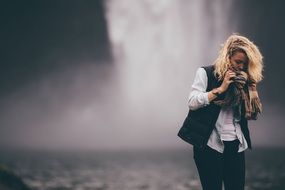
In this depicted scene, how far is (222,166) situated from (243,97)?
0.73m

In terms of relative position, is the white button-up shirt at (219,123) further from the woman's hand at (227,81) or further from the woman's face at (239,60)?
the woman's face at (239,60)

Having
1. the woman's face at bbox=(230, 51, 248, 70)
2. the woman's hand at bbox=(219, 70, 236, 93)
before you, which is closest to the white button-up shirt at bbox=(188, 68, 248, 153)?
the woman's hand at bbox=(219, 70, 236, 93)

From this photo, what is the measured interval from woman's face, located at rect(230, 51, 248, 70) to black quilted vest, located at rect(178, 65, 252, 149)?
0.29 meters

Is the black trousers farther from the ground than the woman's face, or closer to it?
closer to it

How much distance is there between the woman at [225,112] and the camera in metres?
5.89

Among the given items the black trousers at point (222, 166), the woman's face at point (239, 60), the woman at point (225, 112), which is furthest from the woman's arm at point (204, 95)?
the black trousers at point (222, 166)

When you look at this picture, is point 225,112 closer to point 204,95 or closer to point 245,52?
point 204,95

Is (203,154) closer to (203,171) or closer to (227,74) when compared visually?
(203,171)

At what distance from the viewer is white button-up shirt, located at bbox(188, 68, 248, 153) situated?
5941mm

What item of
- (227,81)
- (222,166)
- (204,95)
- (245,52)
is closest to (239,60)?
(245,52)

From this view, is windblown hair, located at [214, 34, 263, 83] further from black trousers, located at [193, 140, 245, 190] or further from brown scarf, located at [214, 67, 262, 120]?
black trousers, located at [193, 140, 245, 190]

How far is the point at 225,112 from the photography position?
6.07 m

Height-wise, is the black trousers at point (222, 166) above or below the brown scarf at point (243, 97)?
below

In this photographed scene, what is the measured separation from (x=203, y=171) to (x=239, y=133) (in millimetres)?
518
